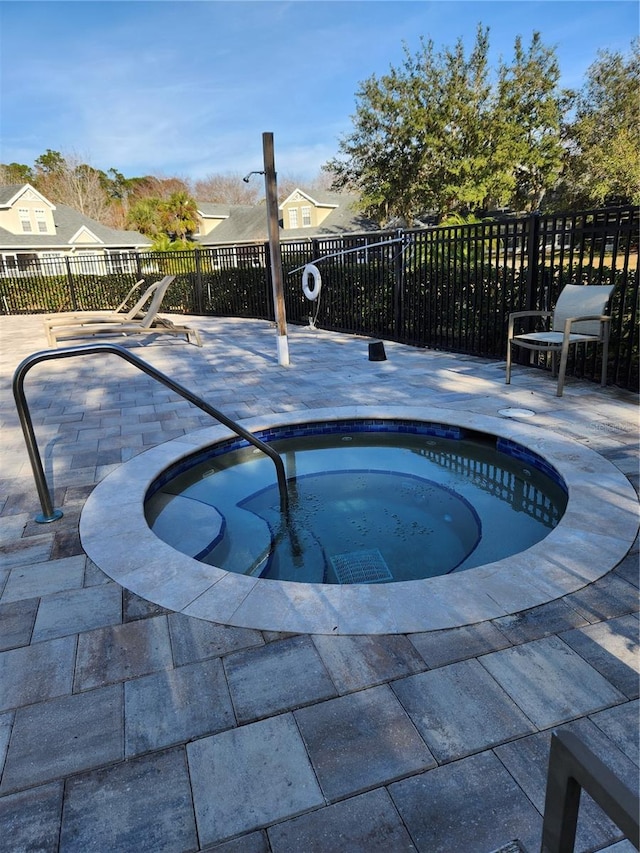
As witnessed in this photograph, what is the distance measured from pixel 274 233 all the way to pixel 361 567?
5.34 m

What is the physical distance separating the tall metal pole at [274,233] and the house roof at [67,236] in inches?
1092

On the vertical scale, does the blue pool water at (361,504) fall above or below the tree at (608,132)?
below

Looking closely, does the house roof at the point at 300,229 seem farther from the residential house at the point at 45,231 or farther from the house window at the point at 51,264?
the house window at the point at 51,264

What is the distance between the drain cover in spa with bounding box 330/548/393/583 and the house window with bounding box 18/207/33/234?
35012 mm

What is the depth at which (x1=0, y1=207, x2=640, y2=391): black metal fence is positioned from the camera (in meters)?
5.53

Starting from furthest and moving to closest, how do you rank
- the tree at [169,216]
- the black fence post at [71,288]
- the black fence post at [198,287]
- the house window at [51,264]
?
the tree at [169,216] < the house window at [51,264] < the black fence post at [71,288] < the black fence post at [198,287]

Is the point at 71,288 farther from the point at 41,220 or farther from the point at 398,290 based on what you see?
the point at 41,220

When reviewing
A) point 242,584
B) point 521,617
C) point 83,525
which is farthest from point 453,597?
point 83,525

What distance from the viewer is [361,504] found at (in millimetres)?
3799

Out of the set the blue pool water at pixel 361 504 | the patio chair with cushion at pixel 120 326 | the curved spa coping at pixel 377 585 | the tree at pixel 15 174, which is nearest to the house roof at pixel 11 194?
the tree at pixel 15 174

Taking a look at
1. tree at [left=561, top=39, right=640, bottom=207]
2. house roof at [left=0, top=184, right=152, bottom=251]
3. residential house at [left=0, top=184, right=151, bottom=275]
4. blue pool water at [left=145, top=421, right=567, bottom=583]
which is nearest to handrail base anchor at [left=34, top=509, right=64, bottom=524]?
blue pool water at [left=145, top=421, right=567, bottom=583]

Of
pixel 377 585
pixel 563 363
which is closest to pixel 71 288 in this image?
pixel 563 363

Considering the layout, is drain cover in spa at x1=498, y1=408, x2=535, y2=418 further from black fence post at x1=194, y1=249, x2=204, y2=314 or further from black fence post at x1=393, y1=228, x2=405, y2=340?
black fence post at x1=194, y1=249, x2=204, y2=314

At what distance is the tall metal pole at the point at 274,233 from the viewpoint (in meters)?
6.57
